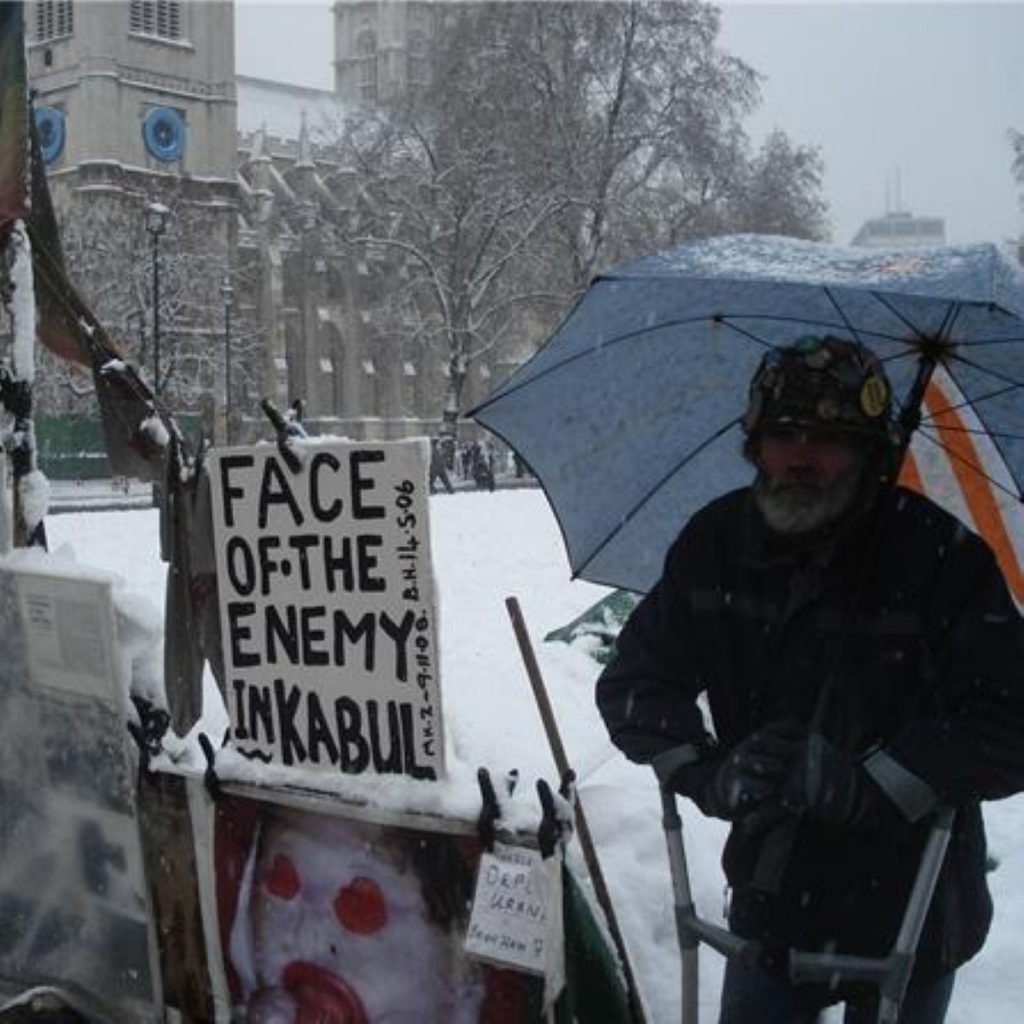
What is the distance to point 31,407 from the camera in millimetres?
4406

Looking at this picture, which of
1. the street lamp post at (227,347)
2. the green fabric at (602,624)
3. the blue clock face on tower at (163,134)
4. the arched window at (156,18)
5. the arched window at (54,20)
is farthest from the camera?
the arched window at (156,18)

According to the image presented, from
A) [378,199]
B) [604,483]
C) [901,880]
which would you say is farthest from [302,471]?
[378,199]

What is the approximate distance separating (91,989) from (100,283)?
43.3m

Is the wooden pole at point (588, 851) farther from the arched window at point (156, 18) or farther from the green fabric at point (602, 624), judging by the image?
the arched window at point (156, 18)

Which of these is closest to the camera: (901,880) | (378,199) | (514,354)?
(901,880)

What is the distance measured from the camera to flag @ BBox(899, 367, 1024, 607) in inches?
122

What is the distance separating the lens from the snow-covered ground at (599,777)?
4062mm

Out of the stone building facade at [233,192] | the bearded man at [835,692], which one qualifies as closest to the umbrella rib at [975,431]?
the bearded man at [835,692]

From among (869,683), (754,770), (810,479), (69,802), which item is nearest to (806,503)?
(810,479)

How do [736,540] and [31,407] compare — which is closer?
[736,540]

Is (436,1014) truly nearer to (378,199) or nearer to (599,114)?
(599,114)

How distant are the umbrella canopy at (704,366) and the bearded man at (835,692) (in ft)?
0.81

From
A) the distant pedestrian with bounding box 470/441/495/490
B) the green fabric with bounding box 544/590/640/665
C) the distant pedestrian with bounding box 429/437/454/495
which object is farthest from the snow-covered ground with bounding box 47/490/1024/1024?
the distant pedestrian with bounding box 470/441/495/490

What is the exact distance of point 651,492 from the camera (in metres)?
3.48
